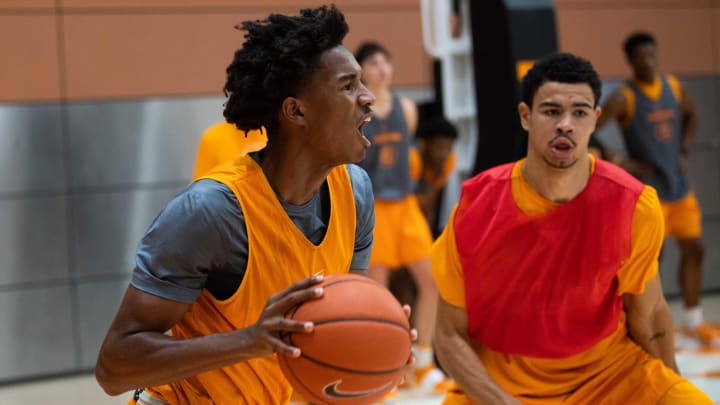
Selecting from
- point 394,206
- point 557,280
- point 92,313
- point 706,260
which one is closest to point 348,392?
point 557,280

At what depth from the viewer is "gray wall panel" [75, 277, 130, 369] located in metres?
7.62

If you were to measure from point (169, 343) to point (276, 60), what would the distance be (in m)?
0.74

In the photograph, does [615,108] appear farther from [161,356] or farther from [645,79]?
[161,356]

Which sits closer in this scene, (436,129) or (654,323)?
(654,323)

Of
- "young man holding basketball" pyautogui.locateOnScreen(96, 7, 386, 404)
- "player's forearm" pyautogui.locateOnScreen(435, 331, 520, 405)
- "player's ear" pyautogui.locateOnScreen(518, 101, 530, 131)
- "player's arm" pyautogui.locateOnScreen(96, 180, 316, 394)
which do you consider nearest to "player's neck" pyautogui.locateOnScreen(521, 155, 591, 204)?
"player's ear" pyautogui.locateOnScreen(518, 101, 530, 131)

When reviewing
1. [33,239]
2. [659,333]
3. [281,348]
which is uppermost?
[281,348]

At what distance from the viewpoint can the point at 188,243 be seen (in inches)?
96.8

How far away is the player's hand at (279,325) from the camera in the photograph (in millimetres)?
2188

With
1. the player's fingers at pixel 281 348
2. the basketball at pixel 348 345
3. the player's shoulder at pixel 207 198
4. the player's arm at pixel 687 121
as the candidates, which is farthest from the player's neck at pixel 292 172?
the player's arm at pixel 687 121

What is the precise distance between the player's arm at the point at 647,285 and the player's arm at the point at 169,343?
1629 millimetres

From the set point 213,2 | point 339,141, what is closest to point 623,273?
point 339,141

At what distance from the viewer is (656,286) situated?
3.59 metres

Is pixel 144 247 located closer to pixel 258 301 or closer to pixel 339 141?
pixel 258 301

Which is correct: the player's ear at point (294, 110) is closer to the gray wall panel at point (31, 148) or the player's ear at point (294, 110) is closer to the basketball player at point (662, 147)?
the basketball player at point (662, 147)
